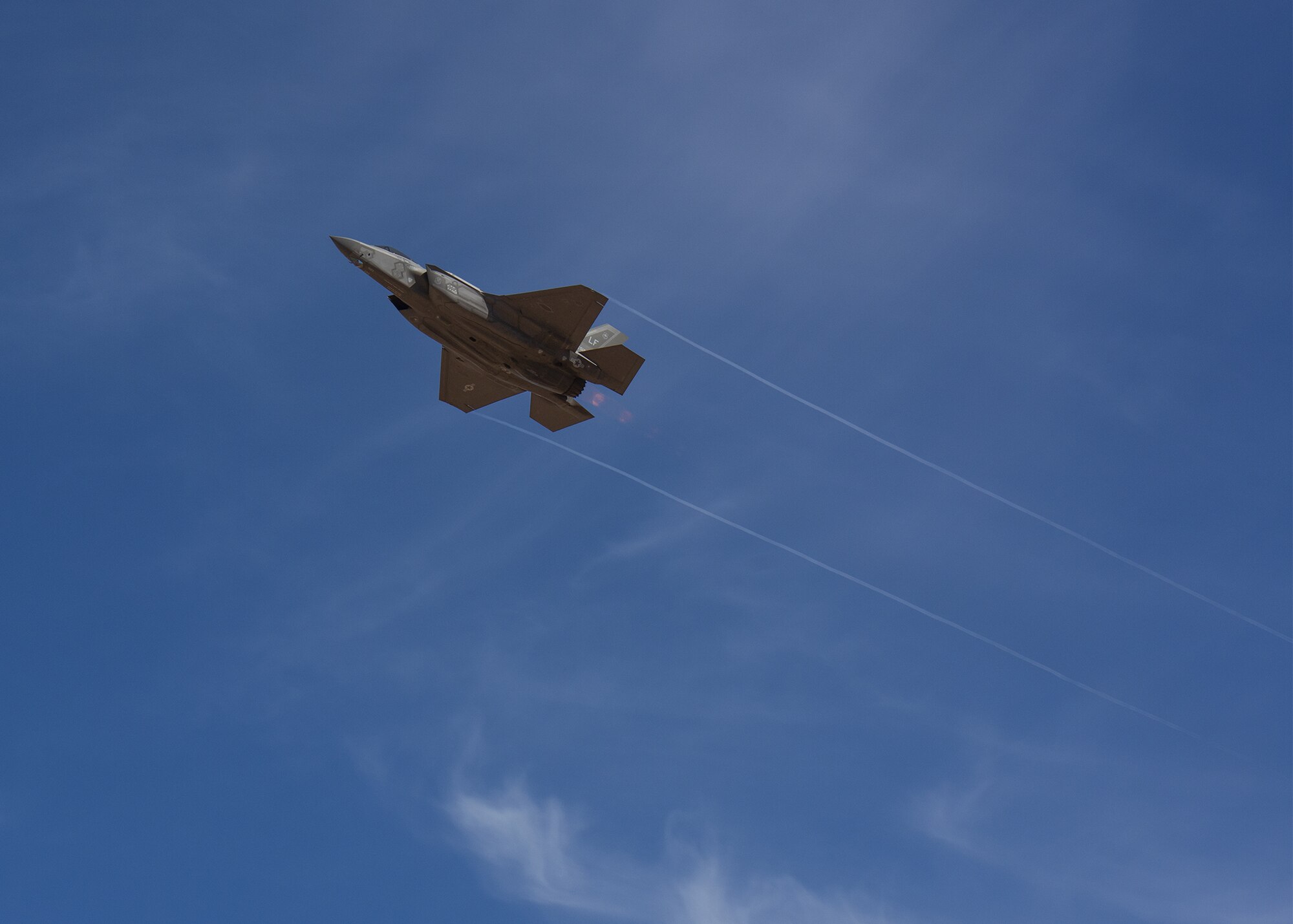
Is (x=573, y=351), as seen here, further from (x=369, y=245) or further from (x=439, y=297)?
(x=369, y=245)

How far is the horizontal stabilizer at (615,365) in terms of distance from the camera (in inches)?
2007

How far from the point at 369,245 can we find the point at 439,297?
4624mm

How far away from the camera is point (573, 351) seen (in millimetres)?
50531

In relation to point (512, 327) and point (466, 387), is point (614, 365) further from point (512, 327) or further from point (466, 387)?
point (466, 387)

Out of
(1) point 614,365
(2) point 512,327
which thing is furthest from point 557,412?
(2) point 512,327

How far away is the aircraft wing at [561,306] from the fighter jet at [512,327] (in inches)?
1.3

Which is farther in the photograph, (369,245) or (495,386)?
(495,386)

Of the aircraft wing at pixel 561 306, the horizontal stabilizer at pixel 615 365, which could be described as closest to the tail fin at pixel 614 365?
the horizontal stabilizer at pixel 615 365

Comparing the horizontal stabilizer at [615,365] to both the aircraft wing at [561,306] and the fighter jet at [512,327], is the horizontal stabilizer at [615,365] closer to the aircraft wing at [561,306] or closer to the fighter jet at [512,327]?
the fighter jet at [512,327]

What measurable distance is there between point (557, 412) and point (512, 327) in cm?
645

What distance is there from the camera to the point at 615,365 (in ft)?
168

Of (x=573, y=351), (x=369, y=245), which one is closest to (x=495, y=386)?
(x=573, y=351)

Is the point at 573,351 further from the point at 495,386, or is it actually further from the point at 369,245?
the point at 369,245

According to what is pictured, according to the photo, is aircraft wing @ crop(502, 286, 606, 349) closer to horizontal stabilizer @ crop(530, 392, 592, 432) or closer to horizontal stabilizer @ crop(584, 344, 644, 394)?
horizontal stabilizer @ crop(584, 344, 644, 394)
